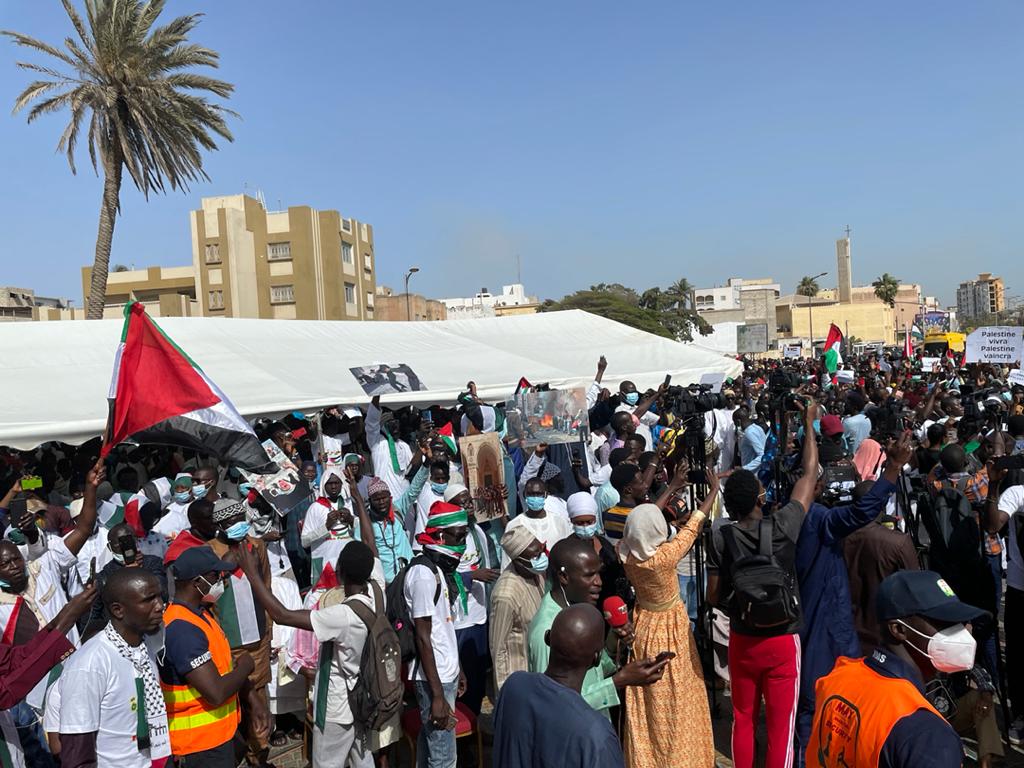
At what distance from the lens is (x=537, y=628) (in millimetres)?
4004

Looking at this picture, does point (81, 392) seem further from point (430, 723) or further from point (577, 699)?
point (577, 699)

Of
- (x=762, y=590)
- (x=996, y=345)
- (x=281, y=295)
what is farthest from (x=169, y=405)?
(x=281, y=295)

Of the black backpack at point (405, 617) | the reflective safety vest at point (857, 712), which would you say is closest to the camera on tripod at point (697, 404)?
the black backpack at point (405, 617)

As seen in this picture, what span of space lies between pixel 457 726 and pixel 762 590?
6.53ft

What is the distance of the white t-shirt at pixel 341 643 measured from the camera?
4.14 m

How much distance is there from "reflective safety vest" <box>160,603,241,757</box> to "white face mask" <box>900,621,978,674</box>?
3051mm

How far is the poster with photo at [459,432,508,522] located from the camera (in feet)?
23.4

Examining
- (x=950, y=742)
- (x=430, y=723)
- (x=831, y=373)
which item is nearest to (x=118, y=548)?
(x=430, y=723)

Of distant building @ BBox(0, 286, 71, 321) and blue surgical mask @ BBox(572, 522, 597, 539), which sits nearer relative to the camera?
blue surgical mask @ BBox(572, 522, 597, 539)

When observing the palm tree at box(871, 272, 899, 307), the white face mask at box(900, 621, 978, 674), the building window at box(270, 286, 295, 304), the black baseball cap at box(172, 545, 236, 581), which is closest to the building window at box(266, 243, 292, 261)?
the building window at box(270, 286, 295, 304)

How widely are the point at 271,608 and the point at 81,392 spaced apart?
29.6 ft

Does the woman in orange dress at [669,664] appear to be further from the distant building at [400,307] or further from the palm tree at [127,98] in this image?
the distant building at [400,307]

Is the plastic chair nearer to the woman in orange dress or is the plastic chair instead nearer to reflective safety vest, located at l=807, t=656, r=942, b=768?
the woman in orange dress

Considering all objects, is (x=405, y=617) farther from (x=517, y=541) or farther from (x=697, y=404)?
(x=697, y=404)
